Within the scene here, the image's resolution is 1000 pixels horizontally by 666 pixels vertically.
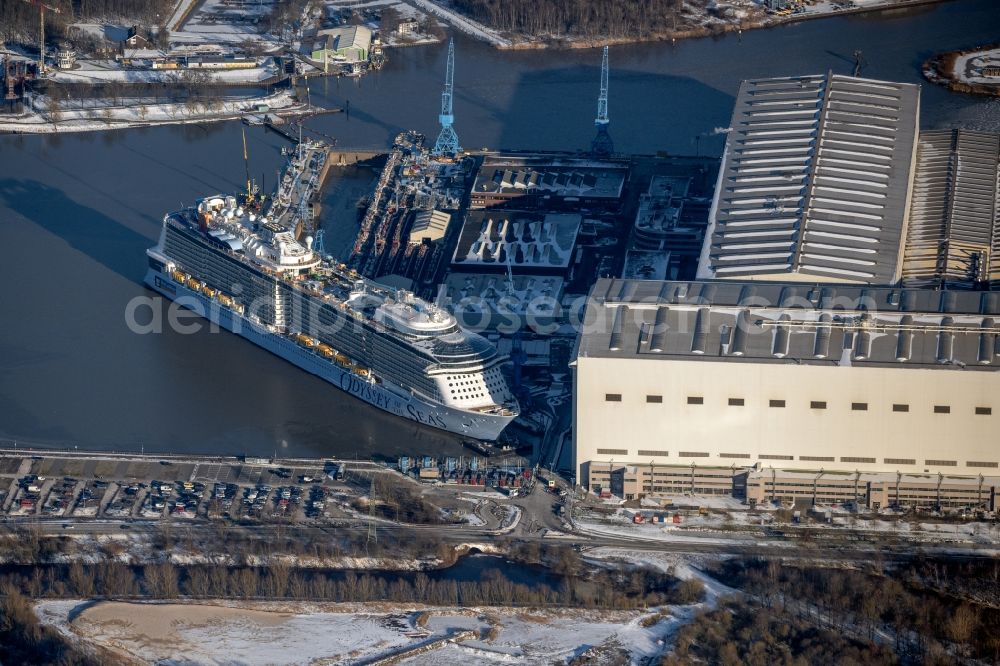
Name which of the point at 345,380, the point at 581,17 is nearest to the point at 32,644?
the point at 345,380

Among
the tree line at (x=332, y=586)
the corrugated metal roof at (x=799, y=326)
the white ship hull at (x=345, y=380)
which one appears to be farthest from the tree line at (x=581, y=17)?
the tree line at (x=332, y=586)

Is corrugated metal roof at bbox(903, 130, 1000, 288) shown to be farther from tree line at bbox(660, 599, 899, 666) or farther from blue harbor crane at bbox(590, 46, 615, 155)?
tree line at bbox(660, 599, 899, 666)

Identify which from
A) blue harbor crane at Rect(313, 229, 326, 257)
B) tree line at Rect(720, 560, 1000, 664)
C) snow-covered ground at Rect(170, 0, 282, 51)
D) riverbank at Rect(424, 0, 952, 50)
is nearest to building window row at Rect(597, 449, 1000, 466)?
tree line at Rect(720, 560, 1000, 664)

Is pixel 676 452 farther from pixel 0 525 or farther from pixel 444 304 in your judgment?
pixel 0 525

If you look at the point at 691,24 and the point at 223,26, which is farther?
the point at 223,26

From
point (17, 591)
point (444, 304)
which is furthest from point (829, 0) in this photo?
point (17, 591)

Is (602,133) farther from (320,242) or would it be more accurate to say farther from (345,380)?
(345,380)

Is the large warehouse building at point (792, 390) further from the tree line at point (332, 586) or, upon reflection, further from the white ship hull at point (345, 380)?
the tree line at point (332, 586)
